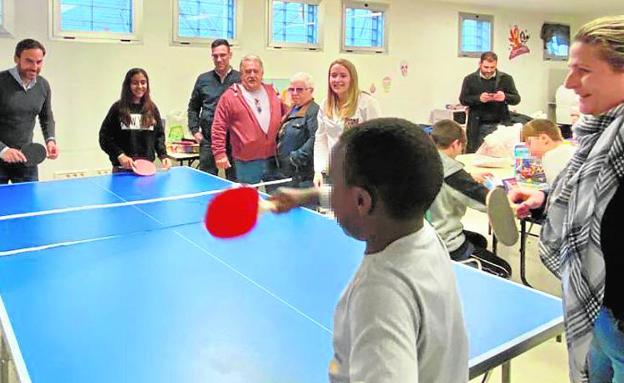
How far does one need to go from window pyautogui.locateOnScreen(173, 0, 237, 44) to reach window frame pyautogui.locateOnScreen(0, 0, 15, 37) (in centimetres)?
148

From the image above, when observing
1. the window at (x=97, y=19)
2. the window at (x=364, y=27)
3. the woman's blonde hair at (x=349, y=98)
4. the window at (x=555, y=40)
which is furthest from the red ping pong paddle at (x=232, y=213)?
the window at (x=555, y=40)

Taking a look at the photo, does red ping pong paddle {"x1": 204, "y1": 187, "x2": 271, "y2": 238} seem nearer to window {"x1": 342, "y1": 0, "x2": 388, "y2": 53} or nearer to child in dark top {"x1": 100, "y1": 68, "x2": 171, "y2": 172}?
child in dark top {"x1": 100, "y1": 68, "x2": 171, "y2": 172}

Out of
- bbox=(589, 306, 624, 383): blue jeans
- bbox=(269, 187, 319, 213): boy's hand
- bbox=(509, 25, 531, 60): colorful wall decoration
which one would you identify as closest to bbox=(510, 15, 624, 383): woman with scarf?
bbox=(589, 306, 624, 383): blue jeans

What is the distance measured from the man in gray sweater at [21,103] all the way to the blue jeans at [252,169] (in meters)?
1.44

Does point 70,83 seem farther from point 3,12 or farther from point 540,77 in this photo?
point 540,77

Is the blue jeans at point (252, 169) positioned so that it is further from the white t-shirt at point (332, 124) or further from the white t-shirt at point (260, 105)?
the white t-shirt at point (332, 124)

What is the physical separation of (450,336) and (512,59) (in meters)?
9.86

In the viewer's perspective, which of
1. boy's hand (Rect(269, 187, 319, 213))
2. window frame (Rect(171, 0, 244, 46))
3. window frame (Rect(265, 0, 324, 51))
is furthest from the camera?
window frame (Rect(265, 0, 324, 51))

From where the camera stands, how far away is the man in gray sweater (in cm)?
386

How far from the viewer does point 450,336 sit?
90 centimetres

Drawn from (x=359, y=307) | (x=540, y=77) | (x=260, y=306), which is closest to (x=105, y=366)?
(x=260, y=306)

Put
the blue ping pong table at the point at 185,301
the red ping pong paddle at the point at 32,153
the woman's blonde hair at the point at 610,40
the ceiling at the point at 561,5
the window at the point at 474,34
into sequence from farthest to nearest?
the window at the point at 474,34, the ceiling at the point at 561,5, the red ping pong paddle at the point at 32,153, the blue ping pong table at the point at 185,301, the woman's blonde hair at the point at 610,40

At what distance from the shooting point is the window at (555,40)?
10430mm

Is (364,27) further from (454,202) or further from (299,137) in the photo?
(454,202)
